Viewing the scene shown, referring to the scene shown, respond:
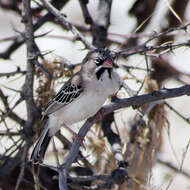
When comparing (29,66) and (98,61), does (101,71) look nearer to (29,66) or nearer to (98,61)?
(98,61)

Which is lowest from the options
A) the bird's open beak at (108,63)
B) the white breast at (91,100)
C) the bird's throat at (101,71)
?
the white breast at (91,100)

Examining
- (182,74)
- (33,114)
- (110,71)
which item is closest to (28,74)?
(33,114)

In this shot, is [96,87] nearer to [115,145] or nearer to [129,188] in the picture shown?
[115,145]

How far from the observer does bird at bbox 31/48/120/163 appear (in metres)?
3.40

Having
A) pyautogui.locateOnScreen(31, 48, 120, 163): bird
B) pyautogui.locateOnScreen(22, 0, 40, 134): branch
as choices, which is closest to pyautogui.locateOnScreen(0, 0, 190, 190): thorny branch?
pyautogui.locateOnScreen(22, 0, 40, 134): branch

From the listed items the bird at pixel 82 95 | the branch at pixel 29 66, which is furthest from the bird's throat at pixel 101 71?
the branch at pixel 29 66

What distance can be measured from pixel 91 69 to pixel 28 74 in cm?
49

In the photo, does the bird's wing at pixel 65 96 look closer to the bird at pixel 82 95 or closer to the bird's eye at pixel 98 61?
the bird at pixel 82 95

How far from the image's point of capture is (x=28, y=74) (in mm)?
3447

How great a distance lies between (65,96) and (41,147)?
0.41 metres

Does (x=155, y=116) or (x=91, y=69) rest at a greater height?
(x=91, y=69)

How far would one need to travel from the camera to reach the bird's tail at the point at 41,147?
340 cm

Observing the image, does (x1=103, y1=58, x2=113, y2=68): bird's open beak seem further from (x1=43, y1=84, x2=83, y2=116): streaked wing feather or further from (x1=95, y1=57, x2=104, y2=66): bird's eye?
(x1=43, y1=84, x2=83, y2=116): streaked wing feather

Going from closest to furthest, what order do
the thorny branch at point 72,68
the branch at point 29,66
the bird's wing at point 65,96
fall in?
the thorny branch at point 72,68, the branch at point 29,66, the bird's wing at point 65,96
